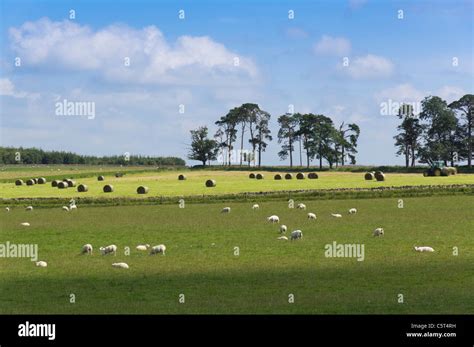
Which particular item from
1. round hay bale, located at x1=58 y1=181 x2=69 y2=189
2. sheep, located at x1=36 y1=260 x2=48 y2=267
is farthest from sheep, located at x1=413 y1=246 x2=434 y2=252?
round hay bale, located at x1=58 y1=181 x2=69 y2=189

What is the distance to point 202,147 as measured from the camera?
178250mm

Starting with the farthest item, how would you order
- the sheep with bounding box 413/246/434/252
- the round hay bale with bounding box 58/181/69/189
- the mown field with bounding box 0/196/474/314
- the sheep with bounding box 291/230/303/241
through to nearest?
the round hay bale with bounding box 58/181/69/189
the sheep with bounding box 291/230/303/241
the sheep with bounding box 413/246/434/252
the mown field with bounding box 0/196/474/314

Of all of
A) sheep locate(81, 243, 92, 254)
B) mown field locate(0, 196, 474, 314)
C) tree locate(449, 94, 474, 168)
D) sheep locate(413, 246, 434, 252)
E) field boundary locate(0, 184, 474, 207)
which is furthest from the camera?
tree locate(449, 94, 474, 168)

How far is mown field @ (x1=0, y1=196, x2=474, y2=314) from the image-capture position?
2120 cm

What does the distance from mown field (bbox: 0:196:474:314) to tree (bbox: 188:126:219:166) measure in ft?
426

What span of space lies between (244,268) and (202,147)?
151622 millimetres

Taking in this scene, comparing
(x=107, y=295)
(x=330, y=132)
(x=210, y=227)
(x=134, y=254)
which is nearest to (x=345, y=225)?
(x=210, y=227)

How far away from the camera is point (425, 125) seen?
148 meters

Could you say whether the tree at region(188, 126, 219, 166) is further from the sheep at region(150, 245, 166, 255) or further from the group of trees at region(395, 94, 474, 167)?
the sheep at region(150, 245, 166, 255)

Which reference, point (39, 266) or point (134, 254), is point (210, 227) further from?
point (39, 266)

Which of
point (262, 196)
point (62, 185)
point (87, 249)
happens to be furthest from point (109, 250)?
point (62, 185)

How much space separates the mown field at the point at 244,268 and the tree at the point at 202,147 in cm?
12977

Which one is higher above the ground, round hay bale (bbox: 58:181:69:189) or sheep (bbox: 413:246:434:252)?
round hay bale (bbox: 58:181:69:189)
